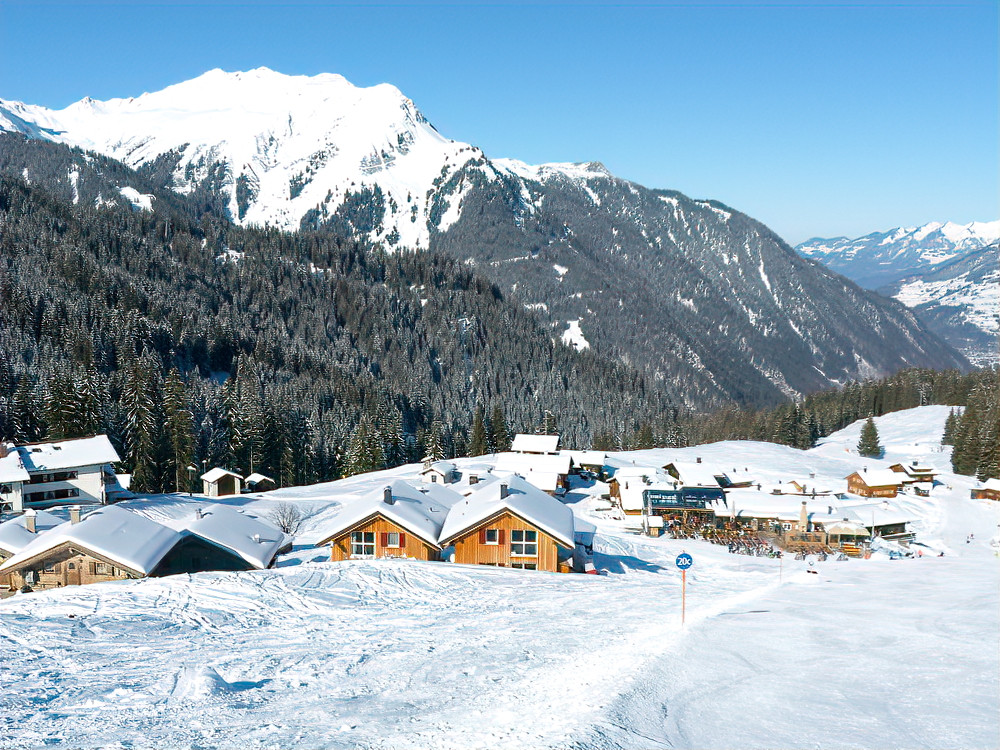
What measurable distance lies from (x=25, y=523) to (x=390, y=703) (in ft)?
111

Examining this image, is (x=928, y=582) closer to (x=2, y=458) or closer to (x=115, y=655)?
(x=115, y=655)

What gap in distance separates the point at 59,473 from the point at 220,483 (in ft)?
47.9

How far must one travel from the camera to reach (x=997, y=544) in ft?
182

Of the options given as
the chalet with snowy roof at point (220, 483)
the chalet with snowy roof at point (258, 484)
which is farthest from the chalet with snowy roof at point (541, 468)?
the chalet with snowy roof at point (220, 483)

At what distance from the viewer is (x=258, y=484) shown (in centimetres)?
7331

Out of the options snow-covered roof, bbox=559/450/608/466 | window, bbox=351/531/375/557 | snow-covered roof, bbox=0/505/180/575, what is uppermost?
snow-covered roof, bbox=559/450/608/466

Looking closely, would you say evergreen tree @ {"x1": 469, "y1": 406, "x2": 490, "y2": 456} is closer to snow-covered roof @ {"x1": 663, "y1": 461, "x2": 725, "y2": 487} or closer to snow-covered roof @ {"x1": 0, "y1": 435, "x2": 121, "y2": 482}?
snow-covered roof @ {"x1": 663, "y1": 461, "x2": 725, "y2": 487}

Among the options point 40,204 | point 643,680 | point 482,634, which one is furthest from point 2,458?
point 40,204

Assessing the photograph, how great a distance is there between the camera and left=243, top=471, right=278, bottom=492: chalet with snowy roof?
71.9 m

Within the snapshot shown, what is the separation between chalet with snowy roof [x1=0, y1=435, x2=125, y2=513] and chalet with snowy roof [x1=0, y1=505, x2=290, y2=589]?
97.9 feet

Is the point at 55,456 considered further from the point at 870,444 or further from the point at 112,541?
the point at 870,444

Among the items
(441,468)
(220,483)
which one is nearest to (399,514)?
(441,468)

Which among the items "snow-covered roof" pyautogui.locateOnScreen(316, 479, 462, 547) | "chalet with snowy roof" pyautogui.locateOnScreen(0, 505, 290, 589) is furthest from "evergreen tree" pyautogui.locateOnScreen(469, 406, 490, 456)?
"chalet with snowy roof" pyautogui.locateOnScreen(0, 505, 290, 589)

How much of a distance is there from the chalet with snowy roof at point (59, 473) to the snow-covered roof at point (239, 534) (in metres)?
26.9
